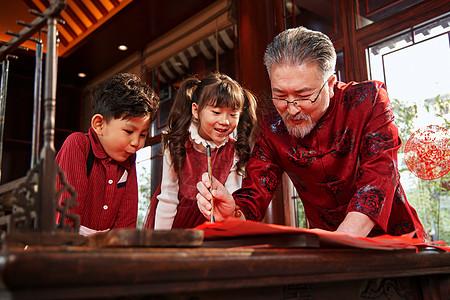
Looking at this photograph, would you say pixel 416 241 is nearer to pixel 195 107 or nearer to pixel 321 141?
pixel 321 141

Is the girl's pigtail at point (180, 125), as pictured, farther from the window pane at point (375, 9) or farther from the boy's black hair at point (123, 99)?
the window pane at point (375, 9)

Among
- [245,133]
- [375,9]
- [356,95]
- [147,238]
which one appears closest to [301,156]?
[356,95]

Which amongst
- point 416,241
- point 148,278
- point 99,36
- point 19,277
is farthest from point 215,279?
point 99,36

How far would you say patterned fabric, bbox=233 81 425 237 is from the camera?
4.79 feet

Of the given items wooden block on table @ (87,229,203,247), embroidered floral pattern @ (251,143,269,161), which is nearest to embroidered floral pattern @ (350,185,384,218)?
embroidered floral pattern @ (251,143,269,161)

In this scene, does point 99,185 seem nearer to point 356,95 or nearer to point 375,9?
point 356,95

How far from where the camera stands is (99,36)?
17.9 feet

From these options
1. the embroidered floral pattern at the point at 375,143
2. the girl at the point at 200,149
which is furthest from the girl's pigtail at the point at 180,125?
the embroidered floral pattern at the point at 375,143

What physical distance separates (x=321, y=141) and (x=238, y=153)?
64cm

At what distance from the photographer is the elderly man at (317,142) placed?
1458mm

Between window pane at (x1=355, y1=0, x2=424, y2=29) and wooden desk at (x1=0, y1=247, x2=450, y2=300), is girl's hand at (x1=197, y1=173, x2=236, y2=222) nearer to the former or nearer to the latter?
wooden desk at (x1=0, y1=247, x2=450, y2=300)

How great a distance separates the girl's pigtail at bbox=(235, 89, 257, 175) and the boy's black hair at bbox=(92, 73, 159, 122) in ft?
1.50

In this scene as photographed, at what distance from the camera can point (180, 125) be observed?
91.6 inches

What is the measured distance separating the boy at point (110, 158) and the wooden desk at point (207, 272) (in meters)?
1.19
